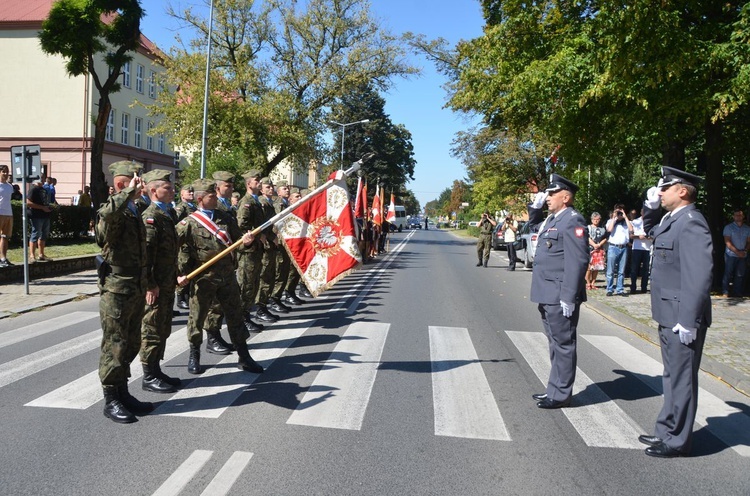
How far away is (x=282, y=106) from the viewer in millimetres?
29797

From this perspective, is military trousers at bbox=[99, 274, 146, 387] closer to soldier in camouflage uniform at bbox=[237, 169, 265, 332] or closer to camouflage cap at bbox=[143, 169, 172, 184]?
camouflage cap at bbox=[143, 169, 172, 184]

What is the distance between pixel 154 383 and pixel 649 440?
4.23 meters

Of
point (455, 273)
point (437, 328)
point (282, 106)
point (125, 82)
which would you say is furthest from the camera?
point (125, 82)

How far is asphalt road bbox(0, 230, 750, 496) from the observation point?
13.4 ft

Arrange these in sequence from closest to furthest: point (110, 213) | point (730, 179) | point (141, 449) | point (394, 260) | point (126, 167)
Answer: point (141, 449) < point (110, 213) < point (126, 167) < point (730, 179) < point (394, 260)

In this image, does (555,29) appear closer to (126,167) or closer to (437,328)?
(437,328)

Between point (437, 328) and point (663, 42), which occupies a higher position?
point (663, 42)

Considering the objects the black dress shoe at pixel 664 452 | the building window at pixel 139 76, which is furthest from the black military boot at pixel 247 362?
the building window at pixel 139 76

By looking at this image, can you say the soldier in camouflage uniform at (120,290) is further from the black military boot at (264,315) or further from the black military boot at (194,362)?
the black military boot at (264,315)

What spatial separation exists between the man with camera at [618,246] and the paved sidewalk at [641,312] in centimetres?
44

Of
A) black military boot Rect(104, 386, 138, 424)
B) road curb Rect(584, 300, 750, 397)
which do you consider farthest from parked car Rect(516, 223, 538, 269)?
black military boot Rect(104, 386, 138, 424)

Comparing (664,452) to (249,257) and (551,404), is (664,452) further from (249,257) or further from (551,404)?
(249,257)

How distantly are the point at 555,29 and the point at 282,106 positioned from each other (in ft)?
50.8

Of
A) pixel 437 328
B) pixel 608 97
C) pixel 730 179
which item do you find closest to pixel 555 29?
pixel 608 97
